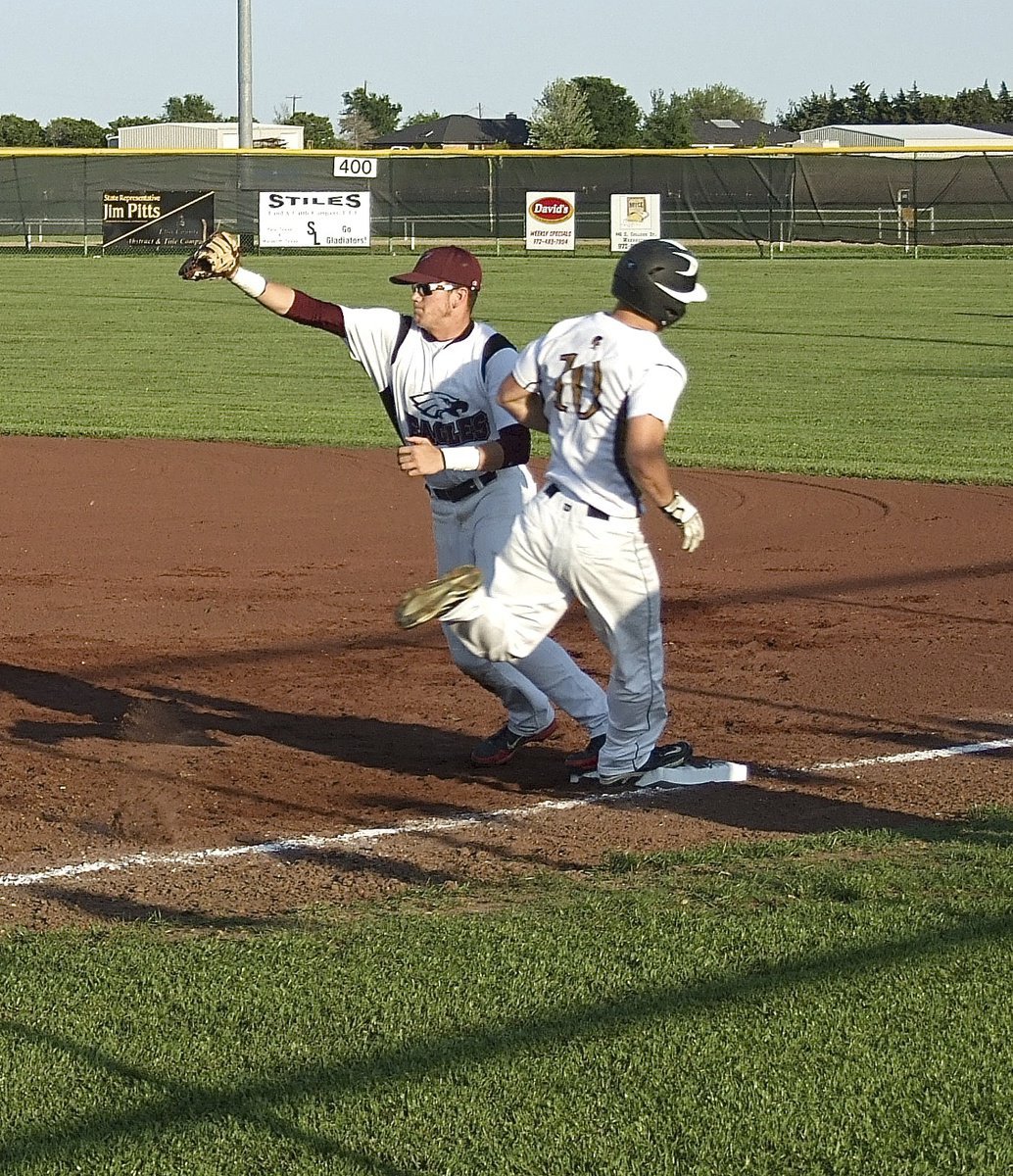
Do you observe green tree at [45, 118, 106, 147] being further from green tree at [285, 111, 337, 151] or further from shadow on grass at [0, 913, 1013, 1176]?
shadow on grass at [0, 913, 1013, 1176]

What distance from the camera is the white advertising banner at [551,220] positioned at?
40.9 m

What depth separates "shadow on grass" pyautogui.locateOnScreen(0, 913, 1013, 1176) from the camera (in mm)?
3260

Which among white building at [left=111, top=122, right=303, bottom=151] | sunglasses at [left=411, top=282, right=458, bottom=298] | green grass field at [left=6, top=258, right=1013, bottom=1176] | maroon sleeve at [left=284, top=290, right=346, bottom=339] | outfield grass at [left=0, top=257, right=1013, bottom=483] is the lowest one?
green grass field at [left=6, top=258, right=1013, bottom=1176]

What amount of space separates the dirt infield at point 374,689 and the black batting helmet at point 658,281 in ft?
5.64

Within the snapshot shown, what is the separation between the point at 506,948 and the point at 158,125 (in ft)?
312

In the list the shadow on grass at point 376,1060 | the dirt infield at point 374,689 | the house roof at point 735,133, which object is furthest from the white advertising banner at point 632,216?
the house roof at point 735,133

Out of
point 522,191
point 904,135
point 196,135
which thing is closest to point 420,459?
point 522,191

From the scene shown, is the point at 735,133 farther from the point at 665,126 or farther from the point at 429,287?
the point at 429,287

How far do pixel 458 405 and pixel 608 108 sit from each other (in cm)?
11397

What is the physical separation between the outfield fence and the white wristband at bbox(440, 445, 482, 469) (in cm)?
3605

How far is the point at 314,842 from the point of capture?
17.5 feet

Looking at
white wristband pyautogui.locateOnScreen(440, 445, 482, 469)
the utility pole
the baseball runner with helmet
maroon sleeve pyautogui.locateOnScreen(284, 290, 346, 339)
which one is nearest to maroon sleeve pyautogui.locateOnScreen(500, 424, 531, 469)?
the baseball runner with helmet

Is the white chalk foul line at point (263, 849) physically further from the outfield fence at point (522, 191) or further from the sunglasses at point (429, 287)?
the outfield fence at point (522, 191)

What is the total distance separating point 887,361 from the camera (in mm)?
20156
